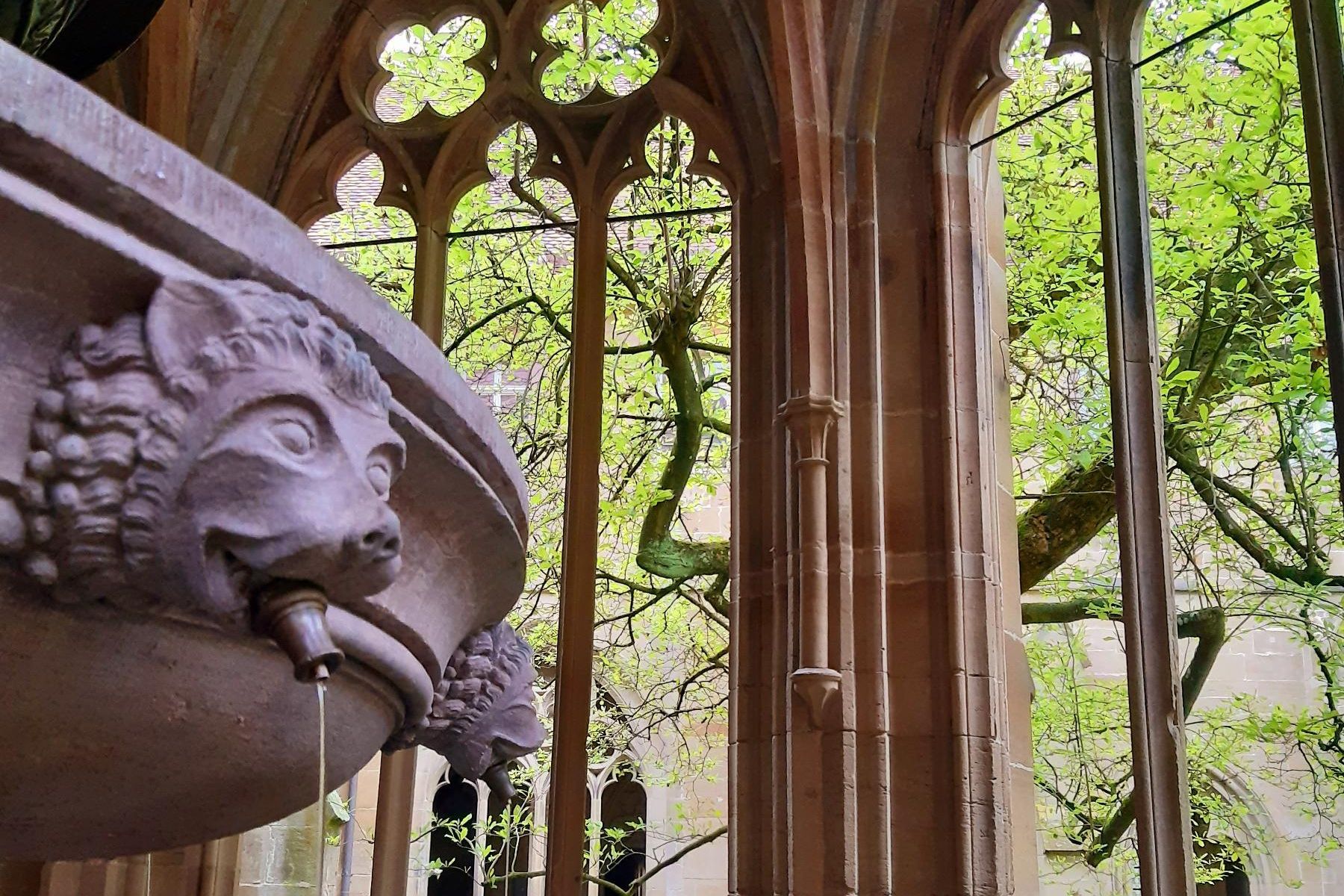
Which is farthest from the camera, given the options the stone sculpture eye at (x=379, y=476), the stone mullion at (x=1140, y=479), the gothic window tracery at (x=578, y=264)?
the gothic window tracery at (x=578, y=264)

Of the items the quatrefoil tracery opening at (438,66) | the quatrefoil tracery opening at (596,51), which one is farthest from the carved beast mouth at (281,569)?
the quatrefoil tracery opening at (438,66)

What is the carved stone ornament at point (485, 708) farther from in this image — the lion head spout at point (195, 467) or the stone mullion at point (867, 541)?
the stone mullion at point (867, 541)

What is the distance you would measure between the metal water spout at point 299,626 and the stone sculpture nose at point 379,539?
6 cm

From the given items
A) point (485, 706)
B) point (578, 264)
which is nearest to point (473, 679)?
point (485, 706)

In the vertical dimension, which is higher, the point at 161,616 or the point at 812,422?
the point at 812,422

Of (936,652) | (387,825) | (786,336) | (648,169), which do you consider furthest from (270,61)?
(936,652)

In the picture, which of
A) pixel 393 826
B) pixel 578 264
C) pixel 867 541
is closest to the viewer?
pixel 867 541

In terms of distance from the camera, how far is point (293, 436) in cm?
138

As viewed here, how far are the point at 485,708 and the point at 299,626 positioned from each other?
2.23 feet

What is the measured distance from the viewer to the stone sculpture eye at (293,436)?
1379 mm

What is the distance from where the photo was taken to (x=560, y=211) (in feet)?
27.3

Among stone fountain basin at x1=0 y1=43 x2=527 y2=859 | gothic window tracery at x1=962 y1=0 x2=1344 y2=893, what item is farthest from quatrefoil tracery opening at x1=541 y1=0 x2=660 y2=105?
stone fountain basin at x1=0 y1=43 x2=527 y2=859

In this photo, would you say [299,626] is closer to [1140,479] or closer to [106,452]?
[106,452]

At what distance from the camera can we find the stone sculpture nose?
1386 mm
